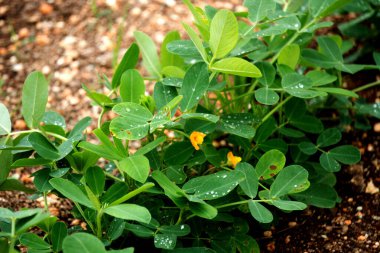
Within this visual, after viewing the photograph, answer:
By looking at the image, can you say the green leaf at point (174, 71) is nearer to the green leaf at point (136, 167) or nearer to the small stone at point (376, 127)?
the green leaf at point (136, 167)

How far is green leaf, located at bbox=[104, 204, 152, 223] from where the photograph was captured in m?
1.21

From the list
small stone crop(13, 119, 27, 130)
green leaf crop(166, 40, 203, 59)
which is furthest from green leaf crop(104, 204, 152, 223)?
small stone crop(13, 119, 27, 130)

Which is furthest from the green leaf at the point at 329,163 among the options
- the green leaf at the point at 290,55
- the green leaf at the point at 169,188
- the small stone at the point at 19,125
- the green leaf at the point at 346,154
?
the small stone at the point at 19,125

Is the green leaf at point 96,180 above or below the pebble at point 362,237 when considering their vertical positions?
above

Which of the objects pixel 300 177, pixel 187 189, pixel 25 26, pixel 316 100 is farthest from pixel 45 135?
pixel 25 26

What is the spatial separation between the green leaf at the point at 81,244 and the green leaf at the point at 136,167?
20 cm

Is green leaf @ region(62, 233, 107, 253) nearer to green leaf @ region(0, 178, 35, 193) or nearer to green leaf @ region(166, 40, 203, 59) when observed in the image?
green leaf @ region(0, 178, 35, 193)

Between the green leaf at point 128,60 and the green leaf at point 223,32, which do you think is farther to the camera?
the green leaf at point 128,60

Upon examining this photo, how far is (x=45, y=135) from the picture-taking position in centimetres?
145

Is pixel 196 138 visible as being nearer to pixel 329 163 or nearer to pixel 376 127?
pixel 329 163

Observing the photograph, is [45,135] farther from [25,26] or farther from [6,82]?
[25,26]

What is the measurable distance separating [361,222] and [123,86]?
0.75 meters

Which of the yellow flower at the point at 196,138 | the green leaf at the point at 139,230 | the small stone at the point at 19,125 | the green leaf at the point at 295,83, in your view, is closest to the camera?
the green leaf at the point at 139,230

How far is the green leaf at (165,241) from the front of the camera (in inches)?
53.5
